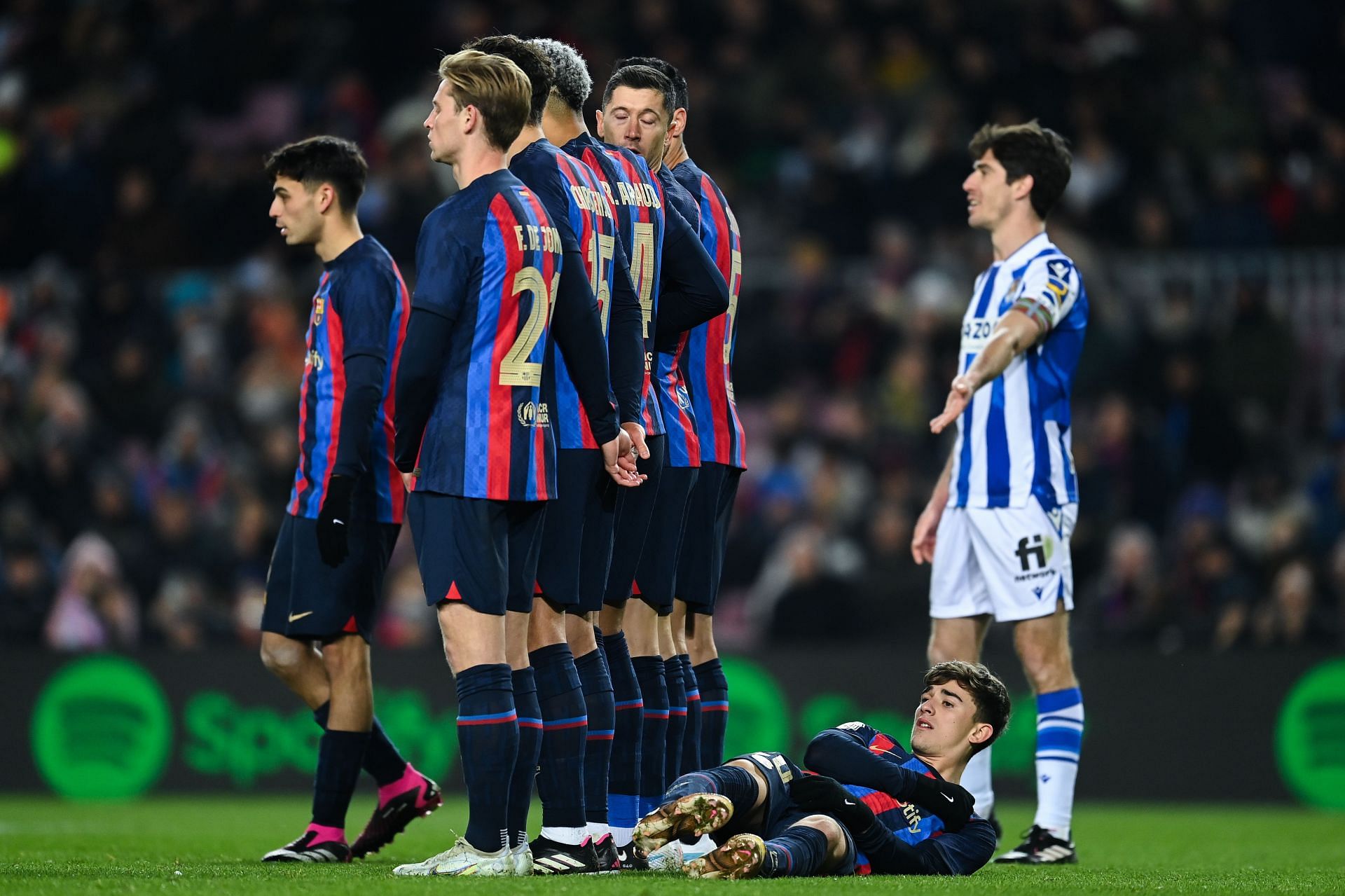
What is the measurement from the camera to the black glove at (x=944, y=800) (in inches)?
214

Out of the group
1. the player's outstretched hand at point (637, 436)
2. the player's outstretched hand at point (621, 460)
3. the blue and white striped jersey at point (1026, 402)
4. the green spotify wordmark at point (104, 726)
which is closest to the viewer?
the player's outstretched hand at point (621, 460)

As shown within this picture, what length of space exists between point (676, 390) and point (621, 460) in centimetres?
88

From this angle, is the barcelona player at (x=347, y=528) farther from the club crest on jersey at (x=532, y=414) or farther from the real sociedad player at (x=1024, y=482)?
the real sociedad player at (x=1024, y=482)

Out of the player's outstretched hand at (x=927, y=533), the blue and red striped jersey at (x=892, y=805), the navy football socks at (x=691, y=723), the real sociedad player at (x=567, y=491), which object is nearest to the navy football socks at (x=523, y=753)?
the real sociedad player at (x=567, y=491)

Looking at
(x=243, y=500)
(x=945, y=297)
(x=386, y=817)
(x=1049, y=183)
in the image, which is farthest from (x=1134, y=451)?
(x=386, y=817)

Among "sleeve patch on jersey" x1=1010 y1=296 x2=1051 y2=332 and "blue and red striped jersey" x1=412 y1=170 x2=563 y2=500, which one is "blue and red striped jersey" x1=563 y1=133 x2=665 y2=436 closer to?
"blue and red striped jersey" x1=412 y1=170 x2=563 y2=500

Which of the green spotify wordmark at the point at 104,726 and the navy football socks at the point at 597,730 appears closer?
the navy football socks at the point at 597,730

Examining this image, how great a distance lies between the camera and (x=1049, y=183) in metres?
7.18

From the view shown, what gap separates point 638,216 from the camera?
19.3 feet

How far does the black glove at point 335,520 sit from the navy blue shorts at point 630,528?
0.89 metres

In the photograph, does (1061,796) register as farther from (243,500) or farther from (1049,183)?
(243,500)

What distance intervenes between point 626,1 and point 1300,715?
29.5 feet

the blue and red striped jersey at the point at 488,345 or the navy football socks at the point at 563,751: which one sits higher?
the blue and red striped jersey at the point at 488,345

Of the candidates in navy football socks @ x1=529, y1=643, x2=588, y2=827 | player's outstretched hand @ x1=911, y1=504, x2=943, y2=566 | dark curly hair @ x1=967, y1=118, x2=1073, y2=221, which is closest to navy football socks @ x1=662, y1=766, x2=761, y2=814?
navy football socks @ x1=529, y1=643, x2=588, y2=827
